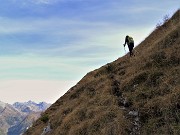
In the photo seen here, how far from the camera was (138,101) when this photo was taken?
1875 centimetres

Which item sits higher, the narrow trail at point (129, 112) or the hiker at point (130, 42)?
the hiker at point (130, 42)

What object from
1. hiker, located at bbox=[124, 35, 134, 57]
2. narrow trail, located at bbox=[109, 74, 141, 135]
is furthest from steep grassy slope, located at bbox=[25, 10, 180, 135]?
hiker, located at bbox=[124, 35, 134, 57]

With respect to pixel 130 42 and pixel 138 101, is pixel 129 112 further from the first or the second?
pixel 130 42

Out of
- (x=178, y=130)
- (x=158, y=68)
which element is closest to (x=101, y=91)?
(x=158, y=68)

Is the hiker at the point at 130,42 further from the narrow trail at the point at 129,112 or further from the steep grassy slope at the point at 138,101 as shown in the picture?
the narrow trail at the point at 129,112

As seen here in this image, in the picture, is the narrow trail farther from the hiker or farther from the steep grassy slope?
the hiker

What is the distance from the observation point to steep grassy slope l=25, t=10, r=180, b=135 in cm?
1642

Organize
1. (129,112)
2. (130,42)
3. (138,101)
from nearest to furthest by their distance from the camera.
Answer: (129,112) < (138,101) < (130,42)

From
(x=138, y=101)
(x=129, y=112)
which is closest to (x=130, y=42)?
(x=138, y=101)

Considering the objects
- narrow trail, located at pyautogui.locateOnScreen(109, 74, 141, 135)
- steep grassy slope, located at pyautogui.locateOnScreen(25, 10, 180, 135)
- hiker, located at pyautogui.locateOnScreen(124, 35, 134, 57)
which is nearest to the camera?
steep grassy slope, located at pyautogui.locateOnScreen(25, 10, 180, 135)

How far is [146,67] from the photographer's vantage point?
72.7ft

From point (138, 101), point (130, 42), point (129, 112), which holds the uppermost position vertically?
point (130, 42)

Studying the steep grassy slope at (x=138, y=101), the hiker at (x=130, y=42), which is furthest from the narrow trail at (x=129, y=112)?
the hiker at (x=130, y=42)

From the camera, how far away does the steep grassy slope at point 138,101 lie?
1642 cm
